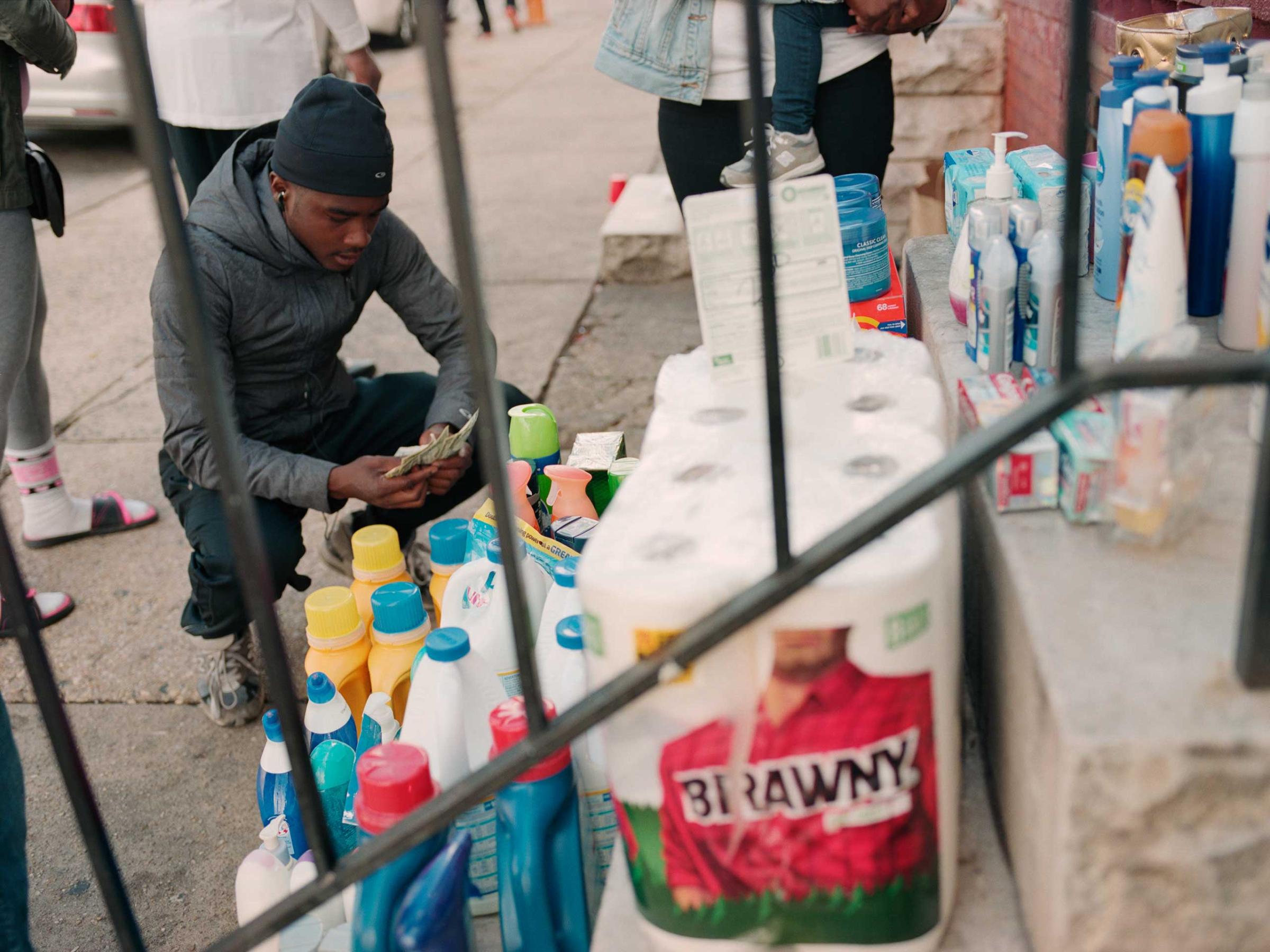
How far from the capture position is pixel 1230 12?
6.77 ft

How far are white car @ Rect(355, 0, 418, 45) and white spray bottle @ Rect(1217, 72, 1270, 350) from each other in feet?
28.4

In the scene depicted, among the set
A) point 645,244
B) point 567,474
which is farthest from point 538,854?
point 645,244

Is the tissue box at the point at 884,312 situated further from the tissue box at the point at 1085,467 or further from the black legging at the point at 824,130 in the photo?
the tissue box at the point at 1085,467

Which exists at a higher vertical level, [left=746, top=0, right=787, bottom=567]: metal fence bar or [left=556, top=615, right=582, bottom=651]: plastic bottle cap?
[left=746, top=0, right=787, bottom=567]: metal fence bar

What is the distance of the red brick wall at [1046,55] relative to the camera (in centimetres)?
328

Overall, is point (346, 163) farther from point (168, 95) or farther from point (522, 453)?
point (168, 95)

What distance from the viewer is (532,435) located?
246cm

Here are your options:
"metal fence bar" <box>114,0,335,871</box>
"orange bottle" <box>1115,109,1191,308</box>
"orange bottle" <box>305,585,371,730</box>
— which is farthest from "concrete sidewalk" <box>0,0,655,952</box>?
"orange bottle" <box>1115,109,1191,308</box>

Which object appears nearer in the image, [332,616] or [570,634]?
[570,634]

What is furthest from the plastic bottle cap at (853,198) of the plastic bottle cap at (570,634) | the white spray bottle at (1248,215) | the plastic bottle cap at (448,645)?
the plastic bottle cap at (448,645)

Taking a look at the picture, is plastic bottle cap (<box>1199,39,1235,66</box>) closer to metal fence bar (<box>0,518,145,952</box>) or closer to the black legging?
the black legging

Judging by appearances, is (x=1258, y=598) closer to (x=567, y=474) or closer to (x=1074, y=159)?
(x=1074, y=159)

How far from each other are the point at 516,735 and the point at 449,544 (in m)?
0.81

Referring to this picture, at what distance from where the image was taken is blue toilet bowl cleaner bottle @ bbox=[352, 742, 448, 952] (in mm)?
1350
